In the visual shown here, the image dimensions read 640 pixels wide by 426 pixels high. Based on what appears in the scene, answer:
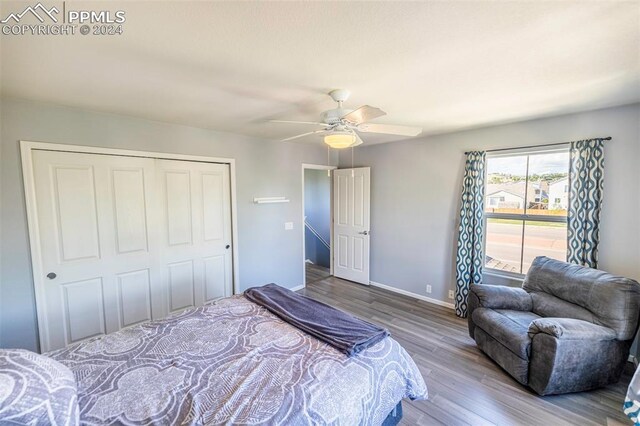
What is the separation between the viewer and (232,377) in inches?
57.1

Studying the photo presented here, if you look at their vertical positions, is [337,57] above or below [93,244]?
above

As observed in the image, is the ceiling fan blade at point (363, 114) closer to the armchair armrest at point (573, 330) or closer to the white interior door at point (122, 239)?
the armchair armrest at point (573, 330)

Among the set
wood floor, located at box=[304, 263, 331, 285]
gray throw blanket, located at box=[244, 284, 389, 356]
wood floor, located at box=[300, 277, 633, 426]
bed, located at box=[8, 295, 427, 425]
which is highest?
gray throw blanket, located at box=[244, 284, 389, 356]

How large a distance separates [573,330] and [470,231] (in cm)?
151

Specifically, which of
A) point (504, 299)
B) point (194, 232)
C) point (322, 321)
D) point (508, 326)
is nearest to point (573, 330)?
point (508, 326)

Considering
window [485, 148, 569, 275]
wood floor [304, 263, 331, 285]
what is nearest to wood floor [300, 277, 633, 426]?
window [485, 148, 569, 275]

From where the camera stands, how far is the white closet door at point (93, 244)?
2398 mm

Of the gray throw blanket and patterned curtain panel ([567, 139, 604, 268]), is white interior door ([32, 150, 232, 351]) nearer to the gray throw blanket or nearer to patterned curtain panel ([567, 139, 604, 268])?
the gray throw blanket

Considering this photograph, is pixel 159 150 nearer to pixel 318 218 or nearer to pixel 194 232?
pixel 194 232

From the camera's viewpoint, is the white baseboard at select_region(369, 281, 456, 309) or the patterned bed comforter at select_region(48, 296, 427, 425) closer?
the patterned bed comforter at select_region(48, 296, 427, 425)

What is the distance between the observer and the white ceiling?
119 centimetres

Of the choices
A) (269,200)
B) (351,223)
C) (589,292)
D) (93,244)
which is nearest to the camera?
(589,292)

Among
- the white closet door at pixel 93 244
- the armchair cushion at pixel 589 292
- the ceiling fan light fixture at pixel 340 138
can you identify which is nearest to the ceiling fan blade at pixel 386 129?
the ceiling fan light fixture at pixel 340 138

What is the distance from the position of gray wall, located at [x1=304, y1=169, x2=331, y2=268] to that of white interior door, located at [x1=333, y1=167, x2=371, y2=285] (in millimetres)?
856
